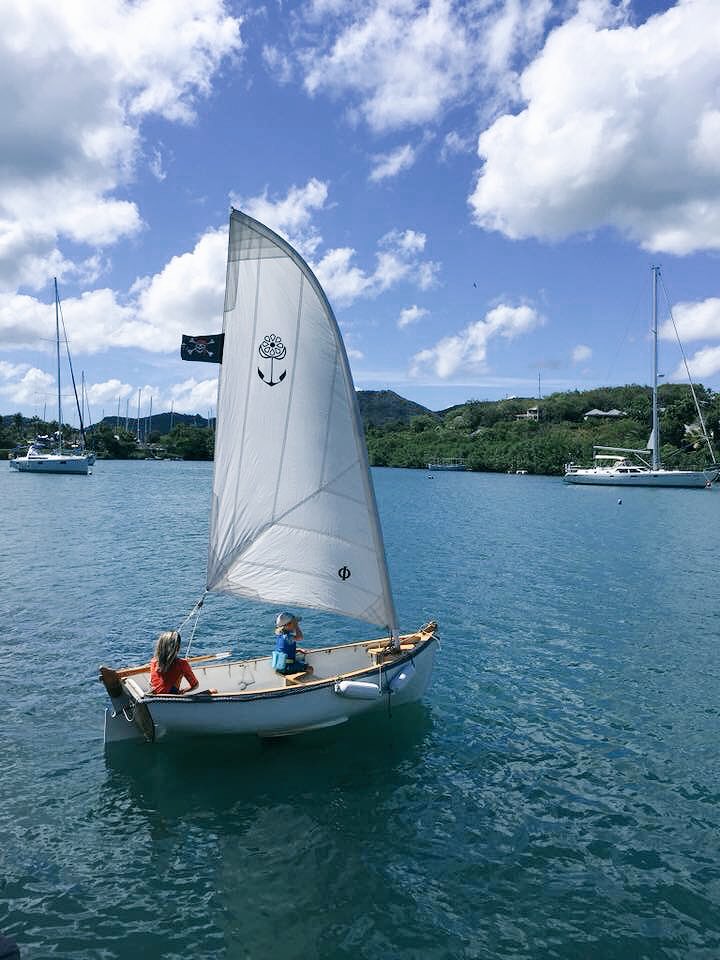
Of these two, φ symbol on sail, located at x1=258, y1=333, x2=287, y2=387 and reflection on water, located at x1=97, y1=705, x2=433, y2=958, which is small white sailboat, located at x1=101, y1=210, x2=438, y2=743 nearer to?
φ symbol on sail, located at x1=258, y1=333, x2=287, y2=387

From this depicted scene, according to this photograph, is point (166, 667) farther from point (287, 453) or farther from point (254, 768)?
point (287, 453)

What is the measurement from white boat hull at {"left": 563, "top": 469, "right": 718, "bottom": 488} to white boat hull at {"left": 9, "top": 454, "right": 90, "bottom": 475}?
298 ft

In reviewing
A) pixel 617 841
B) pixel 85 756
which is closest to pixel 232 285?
pixel 85 756

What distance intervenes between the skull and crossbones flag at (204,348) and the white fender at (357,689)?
301 inches

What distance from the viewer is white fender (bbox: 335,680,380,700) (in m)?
14.2

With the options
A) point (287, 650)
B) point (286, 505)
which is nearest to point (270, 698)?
point (287, 650)

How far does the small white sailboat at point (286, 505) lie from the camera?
14023 mm

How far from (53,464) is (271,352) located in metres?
116

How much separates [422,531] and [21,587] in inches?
1232

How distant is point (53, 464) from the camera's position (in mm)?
118062

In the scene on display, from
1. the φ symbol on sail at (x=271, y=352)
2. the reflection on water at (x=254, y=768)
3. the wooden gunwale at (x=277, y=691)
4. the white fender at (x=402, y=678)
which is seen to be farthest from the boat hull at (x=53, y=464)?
the white fender at (x=402, y=678)

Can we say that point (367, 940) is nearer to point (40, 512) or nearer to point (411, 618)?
point (411, 618)

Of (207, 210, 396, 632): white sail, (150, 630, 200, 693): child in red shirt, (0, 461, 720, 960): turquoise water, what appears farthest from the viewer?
(207, 210, 396, 632): white sail

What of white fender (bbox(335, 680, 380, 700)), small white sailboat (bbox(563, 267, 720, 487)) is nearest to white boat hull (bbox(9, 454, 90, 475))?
small white sailboat (bbox(563, 267, 720, 487))
